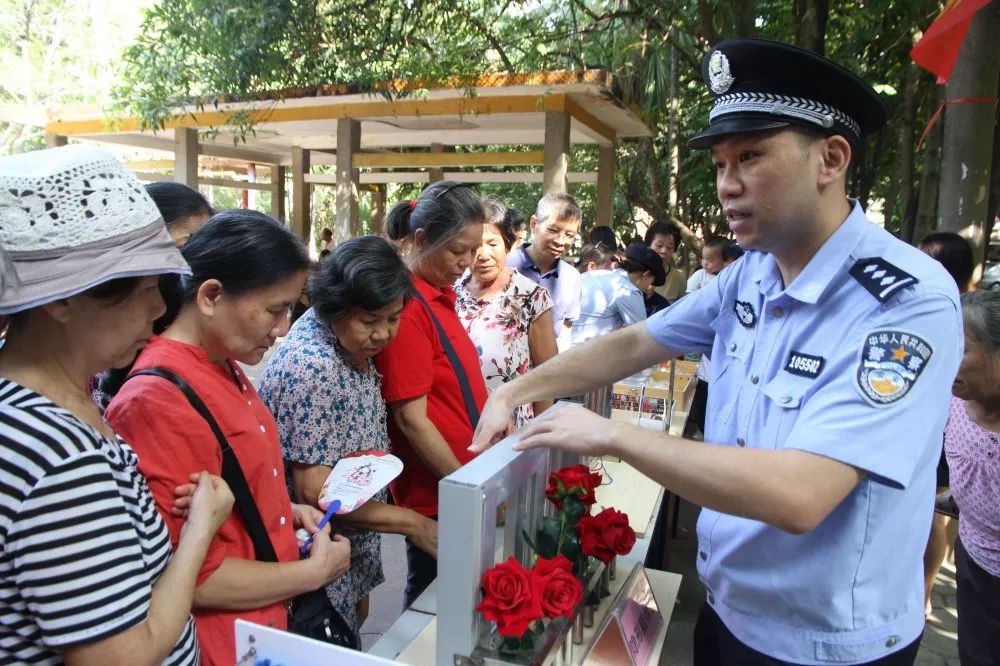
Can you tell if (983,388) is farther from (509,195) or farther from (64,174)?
(509,195)

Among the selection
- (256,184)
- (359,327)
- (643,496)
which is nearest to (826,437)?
(359,327)

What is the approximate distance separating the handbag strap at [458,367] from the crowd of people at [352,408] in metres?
0.25

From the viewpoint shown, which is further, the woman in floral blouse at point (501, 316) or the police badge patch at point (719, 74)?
the woman in floral blouse at point (501, 316)

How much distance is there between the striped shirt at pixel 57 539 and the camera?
821 millimetres

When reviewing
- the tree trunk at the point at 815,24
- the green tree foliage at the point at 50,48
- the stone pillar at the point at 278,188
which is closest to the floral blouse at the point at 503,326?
the tree trunk at the point at 815,24

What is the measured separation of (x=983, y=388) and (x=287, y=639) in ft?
6.15

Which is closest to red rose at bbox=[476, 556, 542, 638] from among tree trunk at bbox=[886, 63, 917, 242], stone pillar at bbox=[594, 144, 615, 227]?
tree trunk at bbox=[886, 63, 917, 242]

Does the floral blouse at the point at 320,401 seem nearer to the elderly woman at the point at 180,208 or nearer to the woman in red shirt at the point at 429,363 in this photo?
the woman in red shirt at the point at 429,363

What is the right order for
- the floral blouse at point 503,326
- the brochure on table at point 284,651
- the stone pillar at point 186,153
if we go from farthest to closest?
1. the stone pillar at point 186,153
2. the floral blouse at point 503,326
3. the brochure on table at point 284,651

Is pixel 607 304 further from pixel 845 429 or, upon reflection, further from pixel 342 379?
pixel 845 429

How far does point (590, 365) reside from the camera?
62.4 inches

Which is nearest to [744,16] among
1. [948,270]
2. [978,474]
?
[948,270]

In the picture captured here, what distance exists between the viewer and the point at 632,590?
160 centimetres

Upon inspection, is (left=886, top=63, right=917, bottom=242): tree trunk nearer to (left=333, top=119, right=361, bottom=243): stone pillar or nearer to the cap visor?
(left=333, top=119, right=361, bottom=243): stone pillar
